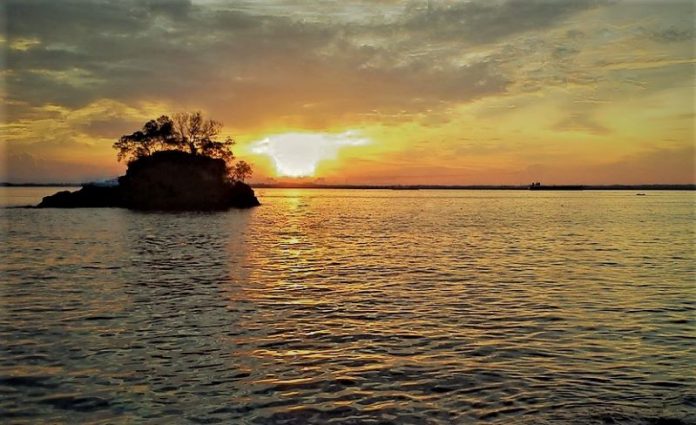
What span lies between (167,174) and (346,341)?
345 feet

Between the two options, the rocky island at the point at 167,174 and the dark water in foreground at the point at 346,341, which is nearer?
the dark water in foreground at the point at 346,341

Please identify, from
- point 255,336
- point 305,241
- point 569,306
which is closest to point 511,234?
point 305,241

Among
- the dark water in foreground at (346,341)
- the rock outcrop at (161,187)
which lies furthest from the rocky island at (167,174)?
the dark water in foreground at (346,341)

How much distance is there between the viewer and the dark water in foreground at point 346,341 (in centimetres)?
1144

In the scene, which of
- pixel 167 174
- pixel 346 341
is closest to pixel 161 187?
pixel 167 174

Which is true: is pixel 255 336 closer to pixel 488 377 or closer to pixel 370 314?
pixel 370 314

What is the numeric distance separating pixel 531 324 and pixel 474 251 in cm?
2449

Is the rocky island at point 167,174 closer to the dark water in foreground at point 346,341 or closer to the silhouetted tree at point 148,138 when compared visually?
the silhouetted tree at point 148,138

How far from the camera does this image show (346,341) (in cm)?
1641

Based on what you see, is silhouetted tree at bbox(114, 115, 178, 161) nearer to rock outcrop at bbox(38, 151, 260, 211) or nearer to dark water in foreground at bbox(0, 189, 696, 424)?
rock outcrop at bbox(38, 151, 260, 211)

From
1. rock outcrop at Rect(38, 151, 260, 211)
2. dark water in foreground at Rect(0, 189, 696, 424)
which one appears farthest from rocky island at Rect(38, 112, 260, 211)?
dark water in foreground at Rect(0, 189, 696, 424)

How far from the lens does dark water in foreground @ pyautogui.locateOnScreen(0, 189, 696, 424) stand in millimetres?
11438

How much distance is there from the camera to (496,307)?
21.3 meters

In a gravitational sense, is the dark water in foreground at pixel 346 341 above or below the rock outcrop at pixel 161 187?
below
